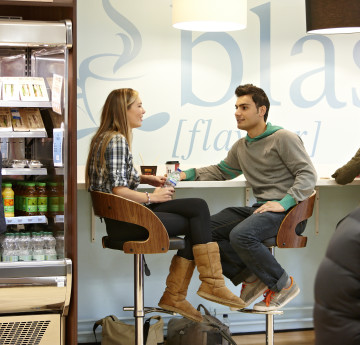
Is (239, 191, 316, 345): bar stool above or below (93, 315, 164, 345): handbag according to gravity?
above

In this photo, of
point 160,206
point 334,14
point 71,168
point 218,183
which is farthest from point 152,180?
point 334,14

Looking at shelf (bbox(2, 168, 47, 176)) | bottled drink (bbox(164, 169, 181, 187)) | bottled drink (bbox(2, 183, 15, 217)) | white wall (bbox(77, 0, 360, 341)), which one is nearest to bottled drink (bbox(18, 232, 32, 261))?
bottled drink (bbox(2, 183, 15, 217))

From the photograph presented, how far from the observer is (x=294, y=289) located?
Result: 4340 millimetres

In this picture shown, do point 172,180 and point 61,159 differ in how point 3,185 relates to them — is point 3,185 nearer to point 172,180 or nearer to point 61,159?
point 61,159

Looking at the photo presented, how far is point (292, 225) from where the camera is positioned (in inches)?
170

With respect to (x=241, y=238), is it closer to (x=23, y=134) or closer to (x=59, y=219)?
(x=59, y=219)

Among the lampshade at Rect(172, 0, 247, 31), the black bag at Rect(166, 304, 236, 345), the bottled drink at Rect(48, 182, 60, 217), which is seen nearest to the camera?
the bottled drink at Rect(48, 182, 60, 217)

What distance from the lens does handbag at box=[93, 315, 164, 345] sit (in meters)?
4.56

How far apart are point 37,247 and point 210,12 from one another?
5.61ft

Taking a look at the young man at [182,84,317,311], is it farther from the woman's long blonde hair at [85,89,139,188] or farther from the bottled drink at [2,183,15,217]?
the bottled drink at [2,183,15,217]

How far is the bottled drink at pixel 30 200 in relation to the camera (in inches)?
161

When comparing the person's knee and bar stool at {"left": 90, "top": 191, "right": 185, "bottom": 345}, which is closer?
bar stool at {"left": 90, "top": 191, "right": 185, "bottom": 345}

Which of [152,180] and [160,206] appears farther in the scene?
[152,180]

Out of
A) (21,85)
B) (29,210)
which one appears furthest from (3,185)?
(21,85)
